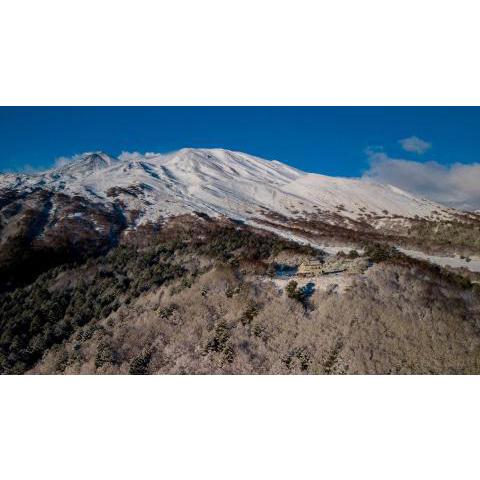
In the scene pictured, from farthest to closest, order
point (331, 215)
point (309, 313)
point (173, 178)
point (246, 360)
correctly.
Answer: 1. point (173, 178)
2. point (331, 215)
3. point (309, 313)
4. point (246, 360)

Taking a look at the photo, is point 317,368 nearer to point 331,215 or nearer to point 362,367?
point 362,367

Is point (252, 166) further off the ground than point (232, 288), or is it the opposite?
point (252, 166)

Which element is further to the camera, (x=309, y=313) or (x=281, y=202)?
(x=281, y=202)

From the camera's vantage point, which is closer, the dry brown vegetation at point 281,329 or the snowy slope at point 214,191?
the dry brown vegetation at point 281,329

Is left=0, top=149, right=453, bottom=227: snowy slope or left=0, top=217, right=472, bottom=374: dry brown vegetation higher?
left=0, top=149, right=453, bottom=227: snowy slope

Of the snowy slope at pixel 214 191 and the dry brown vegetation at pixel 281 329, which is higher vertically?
the snowy slope at pixel 214 191

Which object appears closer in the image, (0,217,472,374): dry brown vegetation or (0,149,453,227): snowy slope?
(0,217,472,374): dry brown vegetation

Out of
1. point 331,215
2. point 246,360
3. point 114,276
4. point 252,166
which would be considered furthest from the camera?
point 252,166

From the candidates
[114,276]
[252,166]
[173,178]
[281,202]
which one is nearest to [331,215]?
[281,202]
